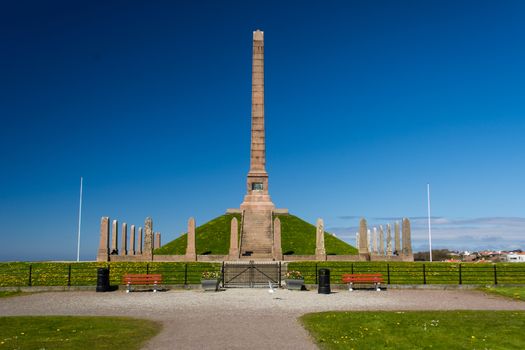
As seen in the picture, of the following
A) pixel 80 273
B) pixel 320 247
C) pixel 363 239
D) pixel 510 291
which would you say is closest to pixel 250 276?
pixel 80 273

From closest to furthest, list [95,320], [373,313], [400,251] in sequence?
[95,320] → [373,313] → [400,251]

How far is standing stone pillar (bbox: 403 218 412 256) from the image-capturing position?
4362 cm

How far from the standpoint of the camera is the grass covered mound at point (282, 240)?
46.0 meters

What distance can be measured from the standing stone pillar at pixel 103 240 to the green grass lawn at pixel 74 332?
1074 inches

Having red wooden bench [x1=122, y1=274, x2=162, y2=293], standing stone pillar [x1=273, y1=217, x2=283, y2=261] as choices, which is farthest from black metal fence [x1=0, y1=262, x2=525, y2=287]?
standing stone pillar [x1=273, y1=217, x2=283, y2=261]

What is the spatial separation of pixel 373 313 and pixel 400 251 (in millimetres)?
30604

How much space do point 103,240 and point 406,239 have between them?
88.7ft

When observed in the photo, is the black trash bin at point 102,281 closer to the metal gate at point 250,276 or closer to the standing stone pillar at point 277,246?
the metal gate at point 250,276

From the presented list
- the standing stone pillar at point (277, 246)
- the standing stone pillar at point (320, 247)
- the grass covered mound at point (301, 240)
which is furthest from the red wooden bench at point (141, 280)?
the grass covered mound at point (301, 240)

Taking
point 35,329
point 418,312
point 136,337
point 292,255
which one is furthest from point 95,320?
point 292,255

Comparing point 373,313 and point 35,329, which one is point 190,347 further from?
point 373,313

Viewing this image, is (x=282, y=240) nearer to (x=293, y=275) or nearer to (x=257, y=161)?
(x=257, y=161)

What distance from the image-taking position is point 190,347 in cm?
1170

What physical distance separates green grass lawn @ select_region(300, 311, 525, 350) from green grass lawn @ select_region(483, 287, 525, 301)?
18.1 feet
